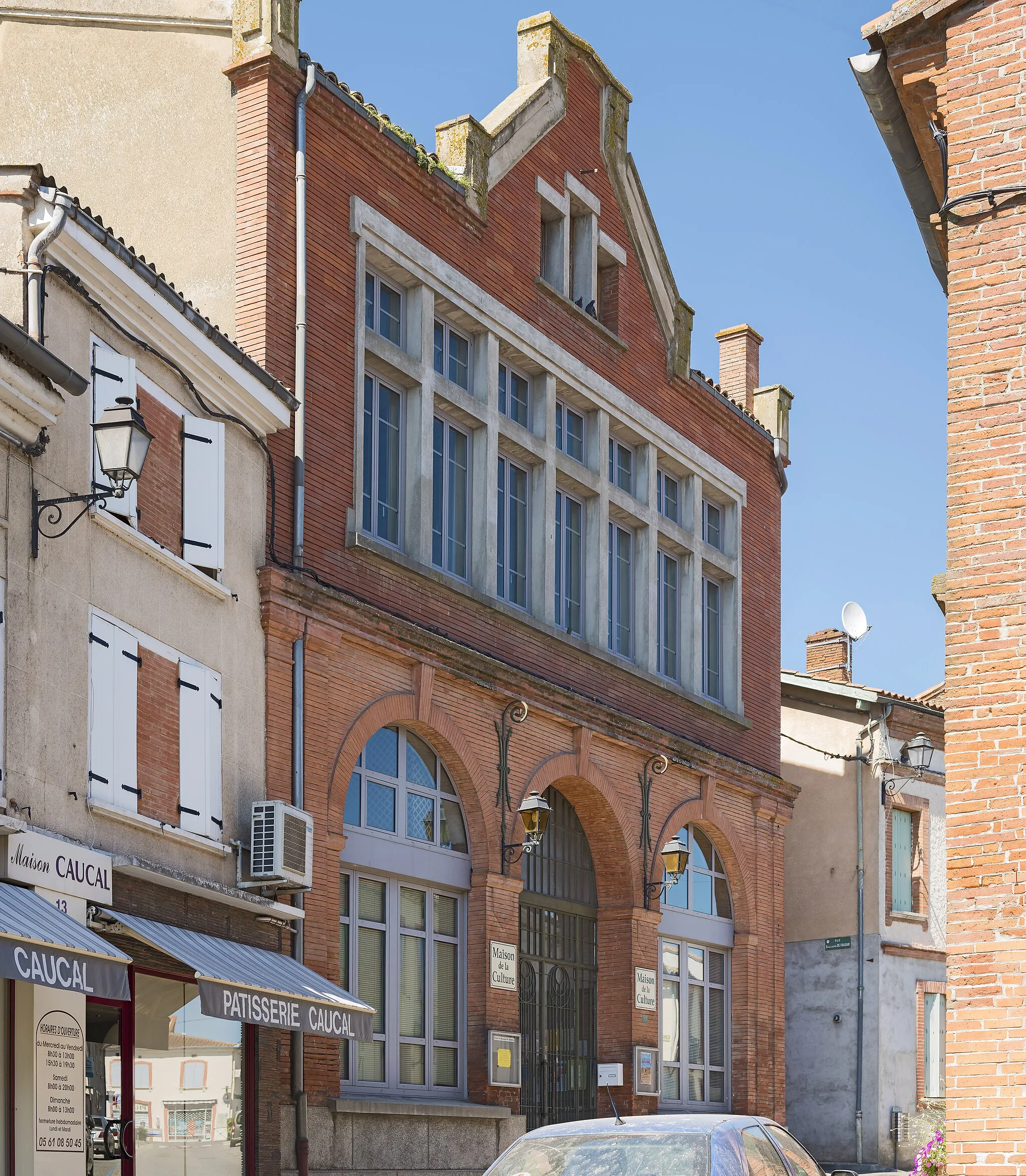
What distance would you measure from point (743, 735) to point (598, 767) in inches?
190

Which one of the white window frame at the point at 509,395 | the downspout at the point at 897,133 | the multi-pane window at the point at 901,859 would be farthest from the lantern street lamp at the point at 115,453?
the multi-pane window at the point at 901,859

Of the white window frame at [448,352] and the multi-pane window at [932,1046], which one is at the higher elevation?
the white window frame at [448,352]

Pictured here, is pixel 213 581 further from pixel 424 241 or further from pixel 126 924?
pixel 424 241

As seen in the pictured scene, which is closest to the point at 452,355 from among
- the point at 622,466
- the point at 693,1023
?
the point at 622,466

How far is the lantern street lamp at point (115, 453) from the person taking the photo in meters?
13.6

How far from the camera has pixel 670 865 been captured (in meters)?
24.2

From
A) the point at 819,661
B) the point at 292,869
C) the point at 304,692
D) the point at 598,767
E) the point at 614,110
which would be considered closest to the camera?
the point at 292,869

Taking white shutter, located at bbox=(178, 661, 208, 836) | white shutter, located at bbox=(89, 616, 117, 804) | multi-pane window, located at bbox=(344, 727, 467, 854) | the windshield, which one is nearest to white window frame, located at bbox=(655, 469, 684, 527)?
multi-pane window, located at bbox=(344, 727, 467, 854)

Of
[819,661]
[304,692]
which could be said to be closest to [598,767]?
[304,692]

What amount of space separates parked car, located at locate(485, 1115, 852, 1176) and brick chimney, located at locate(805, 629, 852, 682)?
91.0ft

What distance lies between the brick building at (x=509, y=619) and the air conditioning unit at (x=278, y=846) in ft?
2.97

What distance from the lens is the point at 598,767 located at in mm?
24031

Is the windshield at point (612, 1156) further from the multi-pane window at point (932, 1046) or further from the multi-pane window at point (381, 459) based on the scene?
the multi-pane window at point (932, 1046)

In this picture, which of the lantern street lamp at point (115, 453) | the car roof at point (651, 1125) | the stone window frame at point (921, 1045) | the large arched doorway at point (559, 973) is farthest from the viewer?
the stone window frame at point (921, 1045)
